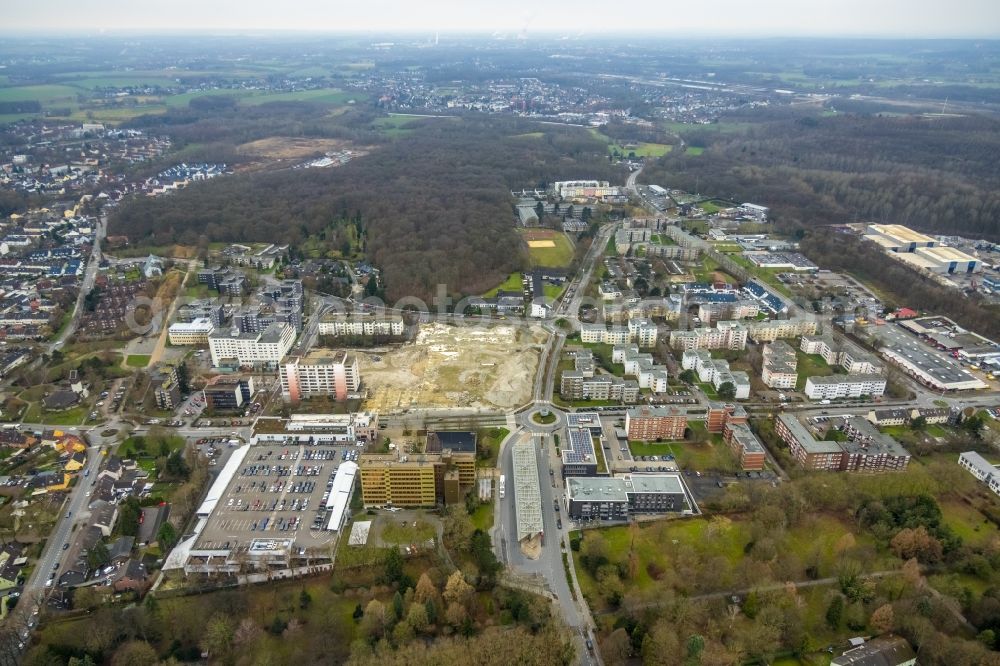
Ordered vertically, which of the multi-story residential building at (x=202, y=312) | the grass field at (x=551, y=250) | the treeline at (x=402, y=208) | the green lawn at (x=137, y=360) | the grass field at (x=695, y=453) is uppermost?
the treeline at (x=402, y=208)

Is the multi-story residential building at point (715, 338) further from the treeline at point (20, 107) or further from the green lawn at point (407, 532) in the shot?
the treeline at point (20, 107)

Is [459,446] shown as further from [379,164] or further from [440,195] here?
[379,164]

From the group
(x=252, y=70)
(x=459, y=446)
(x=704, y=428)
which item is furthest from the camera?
(x=252, y=70)

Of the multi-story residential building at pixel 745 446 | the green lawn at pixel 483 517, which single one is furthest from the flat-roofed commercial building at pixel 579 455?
the multi-story residential building at pixel 745 446

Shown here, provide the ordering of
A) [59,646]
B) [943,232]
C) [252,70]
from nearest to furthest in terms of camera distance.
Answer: [59,646] < [943,232] < [252,70]

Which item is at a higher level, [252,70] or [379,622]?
[252,70]

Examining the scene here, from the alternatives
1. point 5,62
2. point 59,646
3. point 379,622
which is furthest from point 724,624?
point 5,62
